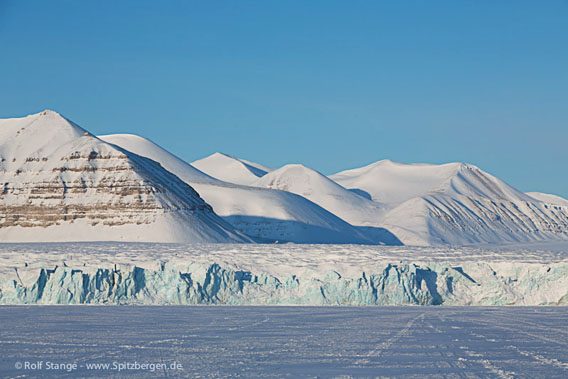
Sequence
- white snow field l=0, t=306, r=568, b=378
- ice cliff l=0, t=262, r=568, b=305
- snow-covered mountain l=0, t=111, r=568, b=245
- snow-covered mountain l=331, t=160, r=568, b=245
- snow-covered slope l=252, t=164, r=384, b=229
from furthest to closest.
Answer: snow-covered slope l=252, t=164, r=384, b=229
snow-covered mountain l=331, t=160, r=568, b=245
snow-covered mountain l=0, t=111, r=568, b=245
ice cliff l=0, t=262, r=568, b=305
white snow field l=0, t=306, r=568, b=378

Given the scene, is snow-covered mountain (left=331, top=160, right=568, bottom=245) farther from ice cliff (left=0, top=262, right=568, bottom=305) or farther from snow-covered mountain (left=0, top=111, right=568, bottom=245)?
ice cliff (left=0, top=262, right=568, bottom=305)

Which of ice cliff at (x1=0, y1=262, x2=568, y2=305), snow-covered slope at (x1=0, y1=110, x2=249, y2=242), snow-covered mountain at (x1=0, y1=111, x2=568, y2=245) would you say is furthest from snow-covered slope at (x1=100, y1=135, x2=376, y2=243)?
ice cliff at (x1=0, y1=262, x2=568, y2=305)

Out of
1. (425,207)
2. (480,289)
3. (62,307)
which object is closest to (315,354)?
(62,307)

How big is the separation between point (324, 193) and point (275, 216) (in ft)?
194

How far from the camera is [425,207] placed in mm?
145875

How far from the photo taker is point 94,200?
74.8 metres

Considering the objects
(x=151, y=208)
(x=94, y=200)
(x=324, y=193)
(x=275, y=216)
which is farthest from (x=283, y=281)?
(x=324, y=193)

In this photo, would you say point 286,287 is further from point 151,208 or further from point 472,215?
point 472,215

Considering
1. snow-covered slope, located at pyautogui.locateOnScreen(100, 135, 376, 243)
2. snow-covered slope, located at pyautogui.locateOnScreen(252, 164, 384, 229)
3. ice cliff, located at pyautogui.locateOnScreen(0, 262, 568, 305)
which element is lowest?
ice cliff, located at pyautogui.locateOnScreen(0, 262, 568, 305)

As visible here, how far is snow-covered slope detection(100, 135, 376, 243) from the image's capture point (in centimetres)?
10819

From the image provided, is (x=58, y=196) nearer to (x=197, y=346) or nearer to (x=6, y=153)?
(x=6, y=153)

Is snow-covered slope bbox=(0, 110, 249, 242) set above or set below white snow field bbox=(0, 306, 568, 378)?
above

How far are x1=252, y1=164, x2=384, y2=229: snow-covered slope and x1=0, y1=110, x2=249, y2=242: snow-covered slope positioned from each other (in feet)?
257

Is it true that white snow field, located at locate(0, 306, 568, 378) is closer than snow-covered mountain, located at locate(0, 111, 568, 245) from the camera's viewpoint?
Yes
